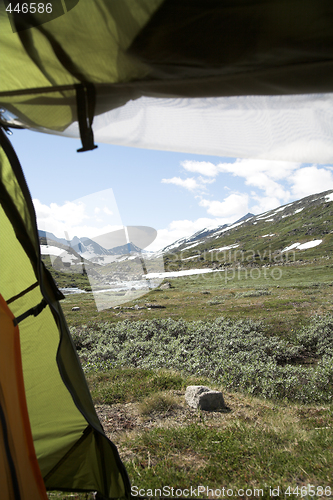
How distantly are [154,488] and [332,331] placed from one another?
9.91 metres

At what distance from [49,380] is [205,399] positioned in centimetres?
257

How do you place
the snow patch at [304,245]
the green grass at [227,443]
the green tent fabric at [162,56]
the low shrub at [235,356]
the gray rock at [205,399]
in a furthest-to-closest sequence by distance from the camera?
the snow patch at [304,245] → the low shrub at [235,356] → the gray rock at [205,399] → the green grass at [227,443] → the green tent fabric at [162,56]

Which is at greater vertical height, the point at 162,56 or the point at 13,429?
the point at 162,56

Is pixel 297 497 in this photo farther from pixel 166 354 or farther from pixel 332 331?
pixel 332 331

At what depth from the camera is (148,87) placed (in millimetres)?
1662

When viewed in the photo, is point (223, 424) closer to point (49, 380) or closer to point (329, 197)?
point (49, 380)

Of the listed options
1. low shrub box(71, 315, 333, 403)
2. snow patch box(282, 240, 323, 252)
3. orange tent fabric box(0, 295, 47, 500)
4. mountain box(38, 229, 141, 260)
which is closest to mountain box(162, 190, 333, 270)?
snow patch box(282, 240, 323, 252)

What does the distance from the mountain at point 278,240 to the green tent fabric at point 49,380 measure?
88574 millimetres

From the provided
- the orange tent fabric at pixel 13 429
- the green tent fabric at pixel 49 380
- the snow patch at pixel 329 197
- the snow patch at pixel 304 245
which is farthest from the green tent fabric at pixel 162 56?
the snow patch at pixel 329 197

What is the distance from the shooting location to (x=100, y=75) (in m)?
1.57

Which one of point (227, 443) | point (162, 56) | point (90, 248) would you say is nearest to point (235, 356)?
point (227, 443)

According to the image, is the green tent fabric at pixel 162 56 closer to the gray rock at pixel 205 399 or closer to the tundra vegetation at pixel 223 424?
the tundra vegetation at pixel 223 424

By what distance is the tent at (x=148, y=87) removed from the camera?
1.31 m

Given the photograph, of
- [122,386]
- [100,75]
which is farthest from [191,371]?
[100,75]
